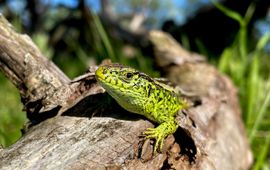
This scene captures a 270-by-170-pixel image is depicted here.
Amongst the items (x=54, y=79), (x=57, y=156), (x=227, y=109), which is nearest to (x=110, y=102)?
(x=54, y=79)

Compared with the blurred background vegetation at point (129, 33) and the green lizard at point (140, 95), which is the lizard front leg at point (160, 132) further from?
the blurred background vegetation at point (129, 33)

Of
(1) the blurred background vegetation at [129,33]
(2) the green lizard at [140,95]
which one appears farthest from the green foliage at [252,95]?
(2) the green lizard at [140,95]

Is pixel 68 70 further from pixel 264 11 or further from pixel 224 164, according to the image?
pixel 224 164

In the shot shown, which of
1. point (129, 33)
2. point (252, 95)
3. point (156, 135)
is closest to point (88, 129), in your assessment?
point (156, 135)

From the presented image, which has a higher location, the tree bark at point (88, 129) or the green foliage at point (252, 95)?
the tree bark at point (88, 129)

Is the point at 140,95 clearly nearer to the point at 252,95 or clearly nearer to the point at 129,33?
the point at 252,95
